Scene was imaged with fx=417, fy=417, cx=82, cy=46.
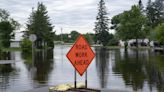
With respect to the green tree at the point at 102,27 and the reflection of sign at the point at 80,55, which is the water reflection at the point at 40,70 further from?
the green tree at the point at 102,27

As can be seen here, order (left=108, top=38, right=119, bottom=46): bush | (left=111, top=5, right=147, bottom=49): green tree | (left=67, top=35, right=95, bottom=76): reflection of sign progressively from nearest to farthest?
(left=67, top=35, right=95, bottom=76): reflection of sign
(left=111, top=5, right=147, bottom=49): green tree
(left=108, top=38, right=119, bottom=46): bush

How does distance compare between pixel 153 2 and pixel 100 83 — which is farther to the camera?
pixel 153 2

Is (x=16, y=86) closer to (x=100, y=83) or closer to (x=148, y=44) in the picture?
(x=100, y=83)

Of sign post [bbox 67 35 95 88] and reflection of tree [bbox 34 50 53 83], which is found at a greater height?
sign post [bbox 67 35 95 88]

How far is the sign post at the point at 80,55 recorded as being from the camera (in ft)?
41.4

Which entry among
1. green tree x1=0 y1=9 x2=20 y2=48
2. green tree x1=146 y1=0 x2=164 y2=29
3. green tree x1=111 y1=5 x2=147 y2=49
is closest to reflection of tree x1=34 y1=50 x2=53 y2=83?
green tree x1=0 y1=9 x2=20 y2=48

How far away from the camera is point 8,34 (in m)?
83.1

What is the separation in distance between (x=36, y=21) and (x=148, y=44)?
103 ft

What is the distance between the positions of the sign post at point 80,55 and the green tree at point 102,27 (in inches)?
4460

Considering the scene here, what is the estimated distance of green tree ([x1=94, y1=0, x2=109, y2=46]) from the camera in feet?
416

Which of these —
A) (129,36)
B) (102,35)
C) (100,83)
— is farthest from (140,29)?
(100,83)

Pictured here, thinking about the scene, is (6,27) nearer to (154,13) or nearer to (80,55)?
(154,13)

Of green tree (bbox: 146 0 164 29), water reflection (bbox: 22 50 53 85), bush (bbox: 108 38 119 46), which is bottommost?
water reflection (bbox: 22 50 53 85)

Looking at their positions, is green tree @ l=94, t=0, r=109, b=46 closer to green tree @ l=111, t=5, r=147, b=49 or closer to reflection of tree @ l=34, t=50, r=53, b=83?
green tree @ l=111, t=5, r=147, b=49
